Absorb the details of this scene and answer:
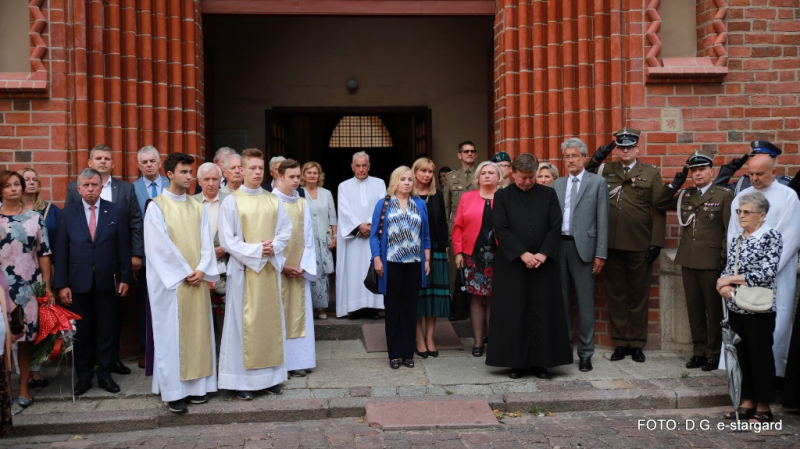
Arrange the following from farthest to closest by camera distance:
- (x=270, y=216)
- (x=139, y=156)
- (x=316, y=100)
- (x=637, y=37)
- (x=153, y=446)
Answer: (x=316, y=100) < (x=637, y=37) < (x=139, y=156) < (x=270, y=216) < (x=153, y=446)

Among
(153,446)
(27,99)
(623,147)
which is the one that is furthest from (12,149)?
(623,147)

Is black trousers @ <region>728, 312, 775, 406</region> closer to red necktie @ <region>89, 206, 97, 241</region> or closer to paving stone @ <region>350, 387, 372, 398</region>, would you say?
paving stone @ <region>350, 387, 372, 398</region>

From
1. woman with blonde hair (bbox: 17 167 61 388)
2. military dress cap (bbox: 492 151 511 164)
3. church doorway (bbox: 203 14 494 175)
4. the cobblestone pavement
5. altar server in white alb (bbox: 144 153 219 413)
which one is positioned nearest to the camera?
the cobblestone pavement

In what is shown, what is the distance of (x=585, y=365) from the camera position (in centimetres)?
740

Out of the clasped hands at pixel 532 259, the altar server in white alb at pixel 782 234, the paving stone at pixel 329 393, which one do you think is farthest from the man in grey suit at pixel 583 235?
the paving stone at pixel 329 393

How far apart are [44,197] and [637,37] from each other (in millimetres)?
5783

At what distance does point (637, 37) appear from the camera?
8203mm

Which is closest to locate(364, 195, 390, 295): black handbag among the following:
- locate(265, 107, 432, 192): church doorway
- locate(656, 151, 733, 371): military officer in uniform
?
locate(656, 151, 733, 371): military officer in uniform

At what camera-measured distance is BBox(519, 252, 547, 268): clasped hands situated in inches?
277

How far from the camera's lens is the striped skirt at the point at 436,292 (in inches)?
309

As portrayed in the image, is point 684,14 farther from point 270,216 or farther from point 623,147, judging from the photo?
point 270,216

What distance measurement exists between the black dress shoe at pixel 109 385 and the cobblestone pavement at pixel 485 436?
772 mm

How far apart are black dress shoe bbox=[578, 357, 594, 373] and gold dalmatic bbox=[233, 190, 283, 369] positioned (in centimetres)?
262

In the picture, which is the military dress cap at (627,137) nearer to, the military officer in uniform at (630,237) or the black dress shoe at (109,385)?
the military officer in uniform at (630,237)
